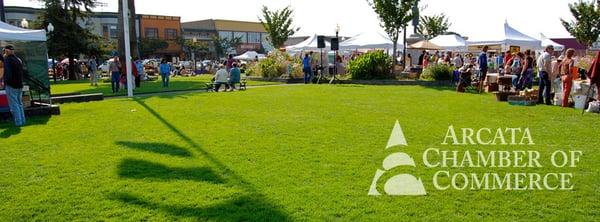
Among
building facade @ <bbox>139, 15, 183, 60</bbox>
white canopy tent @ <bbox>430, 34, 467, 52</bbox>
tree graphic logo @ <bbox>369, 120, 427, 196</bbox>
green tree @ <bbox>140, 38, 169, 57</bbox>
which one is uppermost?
building facade @ <bbox>139, 15, 183, 60</bbox>

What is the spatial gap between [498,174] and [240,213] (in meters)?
3.21

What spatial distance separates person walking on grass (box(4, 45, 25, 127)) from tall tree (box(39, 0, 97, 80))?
2570cm

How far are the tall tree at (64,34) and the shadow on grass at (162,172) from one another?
31.0 meters

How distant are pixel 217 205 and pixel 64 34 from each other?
33489 millimetres

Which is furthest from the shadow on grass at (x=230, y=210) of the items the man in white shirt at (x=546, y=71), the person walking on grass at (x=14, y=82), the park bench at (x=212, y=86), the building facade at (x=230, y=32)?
the building facade at (x=230, y=32)

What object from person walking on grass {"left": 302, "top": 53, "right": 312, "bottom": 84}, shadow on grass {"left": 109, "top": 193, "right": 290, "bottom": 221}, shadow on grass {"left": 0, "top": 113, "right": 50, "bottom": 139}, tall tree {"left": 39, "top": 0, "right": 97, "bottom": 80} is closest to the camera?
shadow on grass {"left": 109, "top": 193, "right": 290, "bottom": 221}

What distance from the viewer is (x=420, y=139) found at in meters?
8.05

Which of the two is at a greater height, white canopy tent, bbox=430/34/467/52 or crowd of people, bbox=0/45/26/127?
white canopy tent, bbox=430/34/467/52

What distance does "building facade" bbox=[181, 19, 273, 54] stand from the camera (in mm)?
87312

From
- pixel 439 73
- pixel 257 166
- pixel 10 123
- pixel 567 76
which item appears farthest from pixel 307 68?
pixel 257 166

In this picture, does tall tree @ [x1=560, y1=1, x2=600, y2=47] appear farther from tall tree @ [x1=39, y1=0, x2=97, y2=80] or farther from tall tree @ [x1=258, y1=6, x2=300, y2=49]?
tall tree @ [x1=39, y1=0, x2=97, y2=80]

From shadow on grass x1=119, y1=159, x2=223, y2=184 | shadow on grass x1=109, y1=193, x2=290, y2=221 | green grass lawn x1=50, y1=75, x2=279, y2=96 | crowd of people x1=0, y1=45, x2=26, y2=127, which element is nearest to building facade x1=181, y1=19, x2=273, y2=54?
green grass lawn x1=50, y1=75, x2=279, y2=96

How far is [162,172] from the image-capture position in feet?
19.9

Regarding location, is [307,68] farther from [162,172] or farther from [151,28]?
[151,28]
